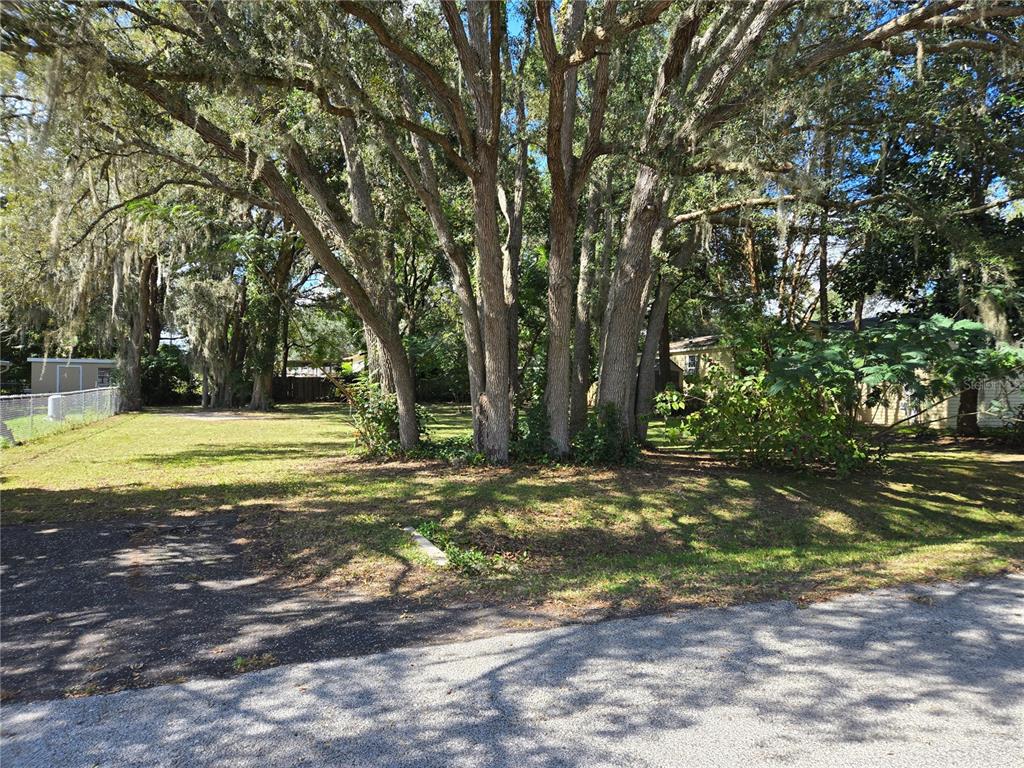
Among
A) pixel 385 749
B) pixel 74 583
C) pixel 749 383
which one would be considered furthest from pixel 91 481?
pixel 749 383

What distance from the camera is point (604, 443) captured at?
402 inches

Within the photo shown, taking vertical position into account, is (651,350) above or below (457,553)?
above

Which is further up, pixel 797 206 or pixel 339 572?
pixel 797 206

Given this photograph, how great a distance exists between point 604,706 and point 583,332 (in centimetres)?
989

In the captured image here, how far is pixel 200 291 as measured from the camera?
82.5ft

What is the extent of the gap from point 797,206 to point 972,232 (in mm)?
2379

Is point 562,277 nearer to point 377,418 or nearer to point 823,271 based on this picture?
point 377,418

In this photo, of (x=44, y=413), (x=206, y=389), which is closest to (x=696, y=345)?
(x=206, y=389)

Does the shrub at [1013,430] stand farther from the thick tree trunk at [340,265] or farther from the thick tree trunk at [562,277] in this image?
the thick tree trunk at [340,265]

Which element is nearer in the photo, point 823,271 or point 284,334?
point 823,271

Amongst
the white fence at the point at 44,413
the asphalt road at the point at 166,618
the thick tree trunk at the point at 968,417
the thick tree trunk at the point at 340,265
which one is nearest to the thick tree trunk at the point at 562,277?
the thick tree trunk at the point at 340,265

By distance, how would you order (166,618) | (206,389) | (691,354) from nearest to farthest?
(166,618), (691,354), (206,389)

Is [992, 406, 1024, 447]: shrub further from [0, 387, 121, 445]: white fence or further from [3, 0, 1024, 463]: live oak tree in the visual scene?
[0, 387, 121, 445]: white fence

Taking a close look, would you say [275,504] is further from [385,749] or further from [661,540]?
[385,749]
